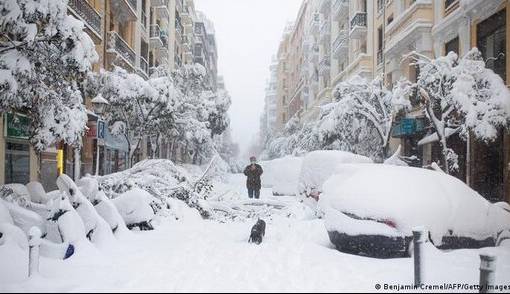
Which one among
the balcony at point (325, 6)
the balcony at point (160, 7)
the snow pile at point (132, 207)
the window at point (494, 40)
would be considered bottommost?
the snow pile at point (132, 207)

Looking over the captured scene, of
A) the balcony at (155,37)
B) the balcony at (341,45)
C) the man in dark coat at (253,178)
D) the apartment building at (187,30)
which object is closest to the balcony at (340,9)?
the balcony at (341,45)

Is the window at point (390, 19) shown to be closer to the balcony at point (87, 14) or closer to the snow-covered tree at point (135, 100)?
the snow-covered tree at point (135, 100)

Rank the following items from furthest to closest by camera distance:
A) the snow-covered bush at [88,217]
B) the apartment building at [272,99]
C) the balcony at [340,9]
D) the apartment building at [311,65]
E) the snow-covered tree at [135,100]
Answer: the apartment building at [272,99]
the apartment building at [311,65]
the balcony at [340,9]
the snow-covered tree at [135,100]
the snow-covered bush at [88,217]

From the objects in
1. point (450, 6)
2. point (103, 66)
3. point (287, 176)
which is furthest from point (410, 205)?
point (103, 66)

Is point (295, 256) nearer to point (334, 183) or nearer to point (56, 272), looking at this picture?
point (334, 183)

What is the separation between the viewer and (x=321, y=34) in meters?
41.8

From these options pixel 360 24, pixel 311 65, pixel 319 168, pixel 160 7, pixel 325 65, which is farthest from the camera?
pixel 311 65

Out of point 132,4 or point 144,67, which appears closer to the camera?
point 132,4

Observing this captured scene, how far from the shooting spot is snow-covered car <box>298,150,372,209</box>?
11727 millimetres

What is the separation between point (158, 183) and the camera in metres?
11.8

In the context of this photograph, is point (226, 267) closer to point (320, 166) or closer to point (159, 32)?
point (320, 166)

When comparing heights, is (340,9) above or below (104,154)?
above

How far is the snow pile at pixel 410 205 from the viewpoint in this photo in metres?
6.82

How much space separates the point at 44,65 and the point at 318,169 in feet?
21.9
